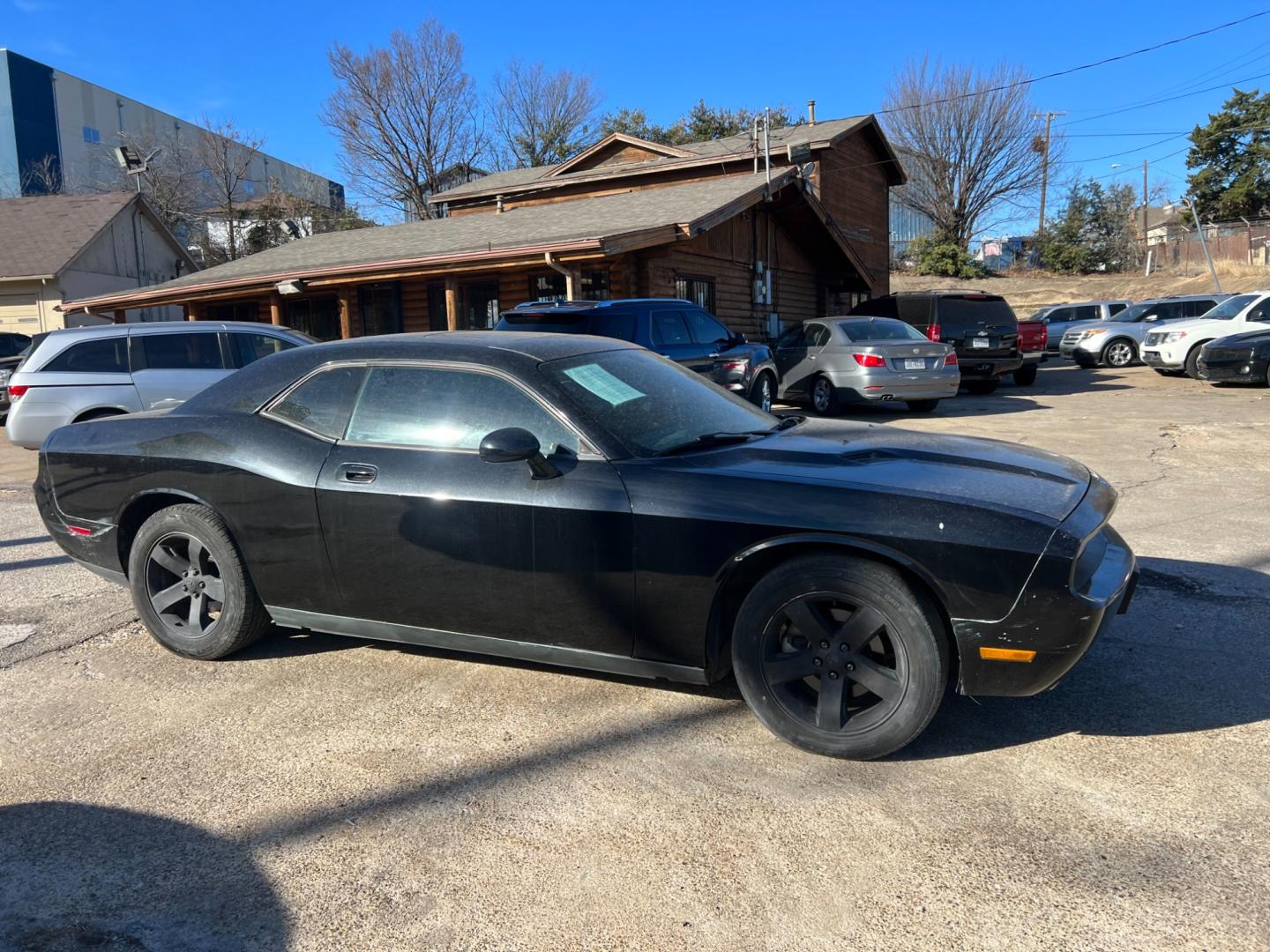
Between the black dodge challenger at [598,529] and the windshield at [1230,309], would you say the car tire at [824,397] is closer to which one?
the black dodge challenger at [598,529]

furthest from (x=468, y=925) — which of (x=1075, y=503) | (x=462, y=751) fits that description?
(x=1075, y=503)

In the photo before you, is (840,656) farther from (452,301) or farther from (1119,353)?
(1119,353)

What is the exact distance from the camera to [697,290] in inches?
702

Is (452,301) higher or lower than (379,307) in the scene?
lower

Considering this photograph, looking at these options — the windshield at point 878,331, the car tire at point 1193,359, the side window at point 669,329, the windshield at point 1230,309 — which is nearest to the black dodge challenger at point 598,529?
the side window at point 669,329

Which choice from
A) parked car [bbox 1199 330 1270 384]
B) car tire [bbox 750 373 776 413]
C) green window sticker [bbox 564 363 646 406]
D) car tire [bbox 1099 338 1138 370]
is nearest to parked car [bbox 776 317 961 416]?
car tire [bbox 750 373 776 413]

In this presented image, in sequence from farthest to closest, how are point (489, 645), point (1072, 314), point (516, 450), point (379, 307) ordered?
point (1072, 314) → point (379, 307) → point (489, 645) → point (516, 450)

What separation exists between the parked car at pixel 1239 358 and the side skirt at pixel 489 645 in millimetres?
15983

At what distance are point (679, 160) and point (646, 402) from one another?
74.0 ft

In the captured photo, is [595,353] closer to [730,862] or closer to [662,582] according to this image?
[662,582]

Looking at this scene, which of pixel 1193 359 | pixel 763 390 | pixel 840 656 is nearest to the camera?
pixel 840 656

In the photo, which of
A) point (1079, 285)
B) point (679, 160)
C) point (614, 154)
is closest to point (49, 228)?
point (614, 154)

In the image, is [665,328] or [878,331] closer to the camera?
[665,328]

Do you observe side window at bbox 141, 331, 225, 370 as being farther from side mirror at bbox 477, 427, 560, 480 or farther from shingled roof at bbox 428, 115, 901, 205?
shingled roof at bbox 428, 115, 901, 205
